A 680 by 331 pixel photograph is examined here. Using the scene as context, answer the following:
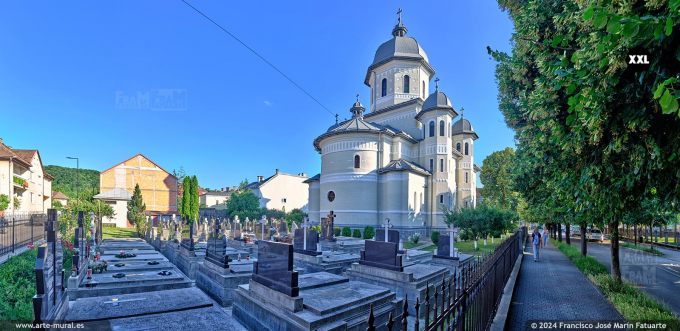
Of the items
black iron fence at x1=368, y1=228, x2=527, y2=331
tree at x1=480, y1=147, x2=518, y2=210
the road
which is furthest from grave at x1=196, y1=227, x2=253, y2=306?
tree at x1=480, y1=147, x2=518, y2=210

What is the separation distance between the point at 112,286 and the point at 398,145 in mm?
27136

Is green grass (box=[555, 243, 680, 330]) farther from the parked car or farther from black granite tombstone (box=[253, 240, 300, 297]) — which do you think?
the parked car

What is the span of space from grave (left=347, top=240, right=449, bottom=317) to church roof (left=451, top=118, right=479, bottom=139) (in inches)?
1249

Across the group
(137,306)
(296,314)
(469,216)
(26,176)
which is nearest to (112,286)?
(137,306)

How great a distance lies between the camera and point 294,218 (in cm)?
3741

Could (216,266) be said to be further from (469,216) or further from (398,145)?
(398,145)

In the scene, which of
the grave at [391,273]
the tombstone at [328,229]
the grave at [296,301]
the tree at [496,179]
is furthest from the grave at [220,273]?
the tree at [496,179]

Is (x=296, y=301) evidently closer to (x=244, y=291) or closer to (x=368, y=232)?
(x=244, y=291)

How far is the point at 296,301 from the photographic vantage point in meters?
5.54

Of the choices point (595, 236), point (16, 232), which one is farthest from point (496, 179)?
point (16, 232)

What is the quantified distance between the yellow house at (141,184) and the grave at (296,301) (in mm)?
40108

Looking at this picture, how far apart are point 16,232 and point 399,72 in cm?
3304

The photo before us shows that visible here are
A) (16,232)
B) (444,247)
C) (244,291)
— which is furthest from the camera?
(16,232)

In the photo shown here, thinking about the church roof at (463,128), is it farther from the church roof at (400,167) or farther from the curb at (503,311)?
the curb at (503,311)
